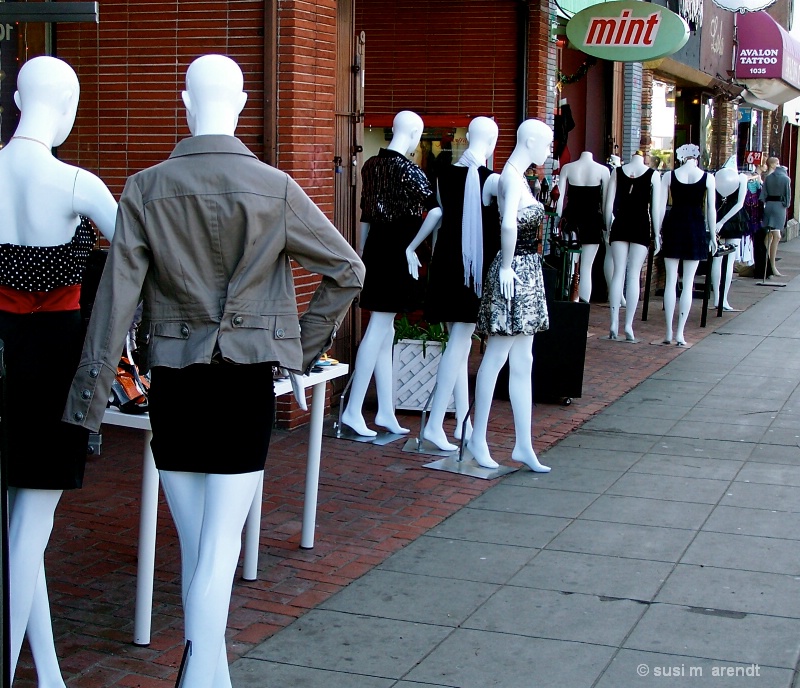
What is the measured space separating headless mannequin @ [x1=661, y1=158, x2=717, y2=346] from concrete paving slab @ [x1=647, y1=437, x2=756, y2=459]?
4421 millimetres

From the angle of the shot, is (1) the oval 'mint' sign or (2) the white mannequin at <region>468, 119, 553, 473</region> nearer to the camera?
(2) the white mannequin at <region>468, 119, 553, 473</region>

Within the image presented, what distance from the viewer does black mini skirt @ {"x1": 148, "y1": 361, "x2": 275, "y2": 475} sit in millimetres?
3525

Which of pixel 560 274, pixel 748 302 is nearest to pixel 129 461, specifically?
pixel 560 274

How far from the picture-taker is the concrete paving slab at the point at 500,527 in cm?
587

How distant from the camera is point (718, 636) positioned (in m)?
4.59

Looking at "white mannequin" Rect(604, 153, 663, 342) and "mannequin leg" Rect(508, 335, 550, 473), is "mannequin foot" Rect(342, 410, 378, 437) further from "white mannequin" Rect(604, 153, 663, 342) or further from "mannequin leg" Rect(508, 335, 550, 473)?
"white mannequin" Rect(604, 153, 663, 342)

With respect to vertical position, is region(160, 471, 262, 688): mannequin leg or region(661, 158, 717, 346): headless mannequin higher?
region(661, 158, 717, 346): headless mannequin

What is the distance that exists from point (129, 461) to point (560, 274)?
6.89m

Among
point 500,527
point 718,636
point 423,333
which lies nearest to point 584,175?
point 423,333

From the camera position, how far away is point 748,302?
1684 centimetres

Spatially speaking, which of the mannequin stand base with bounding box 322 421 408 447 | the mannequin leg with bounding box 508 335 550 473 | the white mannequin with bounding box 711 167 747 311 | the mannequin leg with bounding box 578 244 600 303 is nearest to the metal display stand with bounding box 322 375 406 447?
the mannequin stand base with bounding box 322 421 408 447

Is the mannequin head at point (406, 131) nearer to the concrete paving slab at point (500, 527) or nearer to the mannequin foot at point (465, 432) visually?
the mannequin foot at point (465, 432)

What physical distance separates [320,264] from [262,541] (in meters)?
2.47

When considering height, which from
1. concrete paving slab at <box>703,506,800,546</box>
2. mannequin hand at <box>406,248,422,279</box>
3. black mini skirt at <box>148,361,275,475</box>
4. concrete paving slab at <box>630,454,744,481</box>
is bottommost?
concrete paving slab at <box>703,506,800,546</box>
